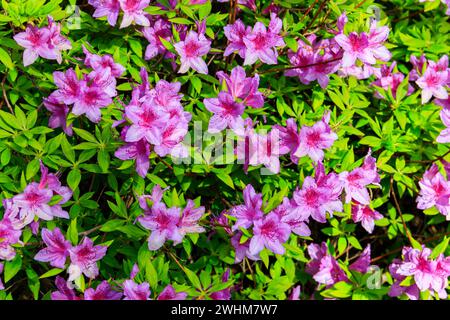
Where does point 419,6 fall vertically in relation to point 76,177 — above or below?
above

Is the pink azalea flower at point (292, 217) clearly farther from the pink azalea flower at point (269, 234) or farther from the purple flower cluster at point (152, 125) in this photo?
the purple flower cluster at point (152, 125)

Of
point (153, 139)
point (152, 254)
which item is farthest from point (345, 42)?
point (152, 254)

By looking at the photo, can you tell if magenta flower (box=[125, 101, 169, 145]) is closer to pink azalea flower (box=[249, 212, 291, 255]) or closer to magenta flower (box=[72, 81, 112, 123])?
magenta flower (box=[72, 81, 112, 123])

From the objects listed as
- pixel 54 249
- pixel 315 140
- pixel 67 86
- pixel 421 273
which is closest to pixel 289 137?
pixel 315 140

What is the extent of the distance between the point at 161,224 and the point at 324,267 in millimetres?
766

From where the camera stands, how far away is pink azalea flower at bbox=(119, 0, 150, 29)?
8.11 feet

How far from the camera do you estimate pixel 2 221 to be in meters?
2.24

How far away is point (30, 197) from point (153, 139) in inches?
20.5

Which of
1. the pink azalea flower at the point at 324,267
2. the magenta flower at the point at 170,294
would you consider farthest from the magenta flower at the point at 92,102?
the pink azalea flower at the point at 324,267

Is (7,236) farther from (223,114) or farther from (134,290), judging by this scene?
(223,114)

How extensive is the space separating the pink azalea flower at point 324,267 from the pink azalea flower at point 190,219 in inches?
23.1

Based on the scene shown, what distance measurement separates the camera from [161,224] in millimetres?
2209

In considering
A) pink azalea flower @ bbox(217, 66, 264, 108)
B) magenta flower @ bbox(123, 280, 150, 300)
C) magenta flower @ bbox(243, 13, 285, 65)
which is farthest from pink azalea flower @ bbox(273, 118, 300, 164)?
magenta flower @ bbox(123, 280, 150, 300)

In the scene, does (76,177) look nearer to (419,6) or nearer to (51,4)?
(51,4)
